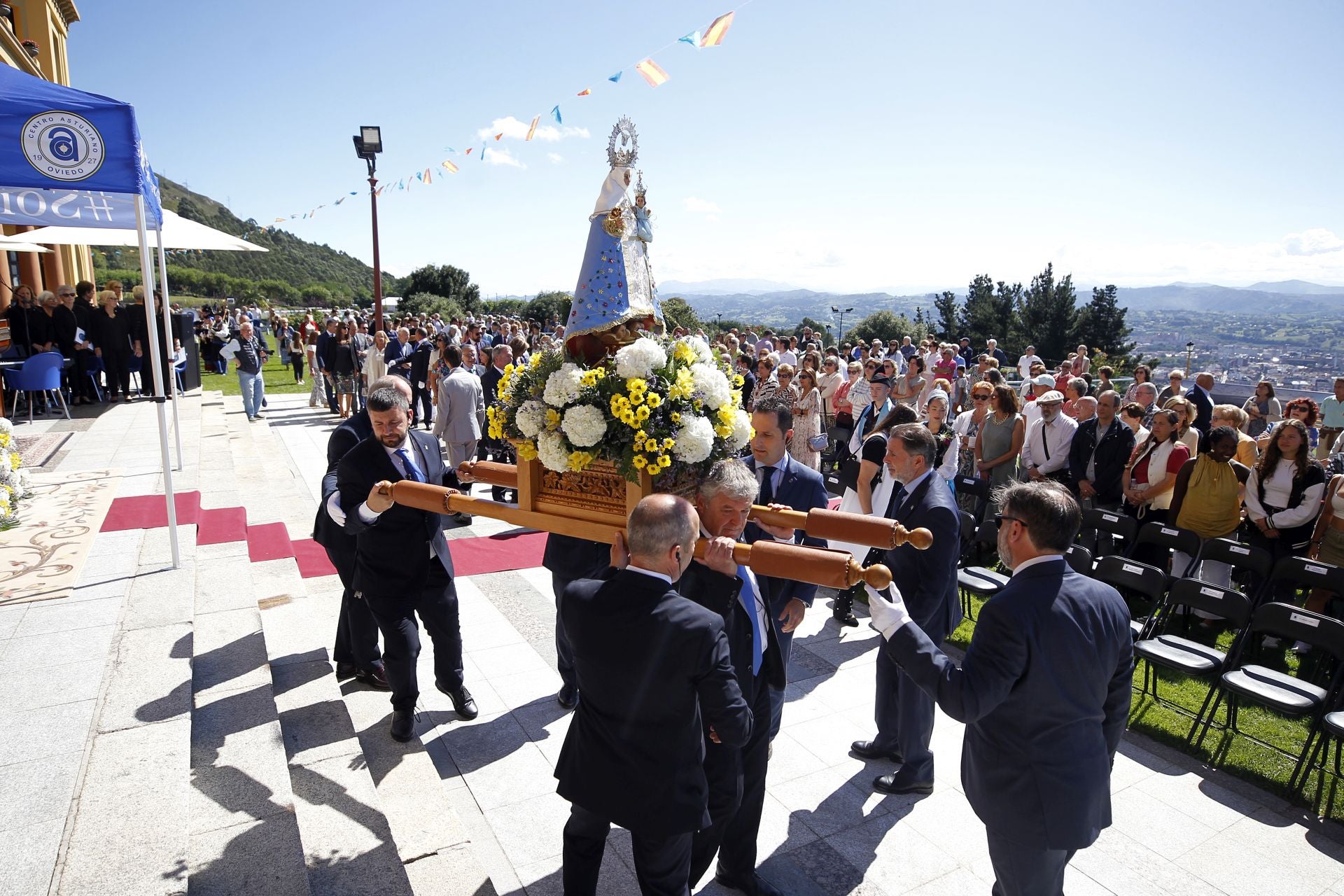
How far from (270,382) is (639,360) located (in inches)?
1016

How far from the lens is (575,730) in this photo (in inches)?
118

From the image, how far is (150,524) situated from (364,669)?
3.24 metres

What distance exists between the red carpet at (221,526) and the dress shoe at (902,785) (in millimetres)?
6133

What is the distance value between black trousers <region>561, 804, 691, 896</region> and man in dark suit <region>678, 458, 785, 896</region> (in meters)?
0.19

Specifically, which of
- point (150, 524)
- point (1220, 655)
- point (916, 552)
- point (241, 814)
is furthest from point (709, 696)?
point (150, 524)

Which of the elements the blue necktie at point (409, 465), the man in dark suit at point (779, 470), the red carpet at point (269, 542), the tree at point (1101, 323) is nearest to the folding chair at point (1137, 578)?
the man in dark suit at point (779, 470)

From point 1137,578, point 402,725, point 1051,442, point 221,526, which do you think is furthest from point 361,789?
point 1051,442

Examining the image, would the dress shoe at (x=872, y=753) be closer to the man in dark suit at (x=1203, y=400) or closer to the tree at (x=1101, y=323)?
the man in dark suit at (x=1203, y=400)

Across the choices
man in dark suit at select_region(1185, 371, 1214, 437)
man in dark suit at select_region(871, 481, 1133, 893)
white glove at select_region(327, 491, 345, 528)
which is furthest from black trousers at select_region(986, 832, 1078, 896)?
man in dark suit at select_region(1185, 371, 1214, 437)

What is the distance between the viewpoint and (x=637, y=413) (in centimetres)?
279

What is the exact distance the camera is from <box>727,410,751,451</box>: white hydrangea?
10.1 feet

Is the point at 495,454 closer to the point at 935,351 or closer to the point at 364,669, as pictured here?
the point at 364,669

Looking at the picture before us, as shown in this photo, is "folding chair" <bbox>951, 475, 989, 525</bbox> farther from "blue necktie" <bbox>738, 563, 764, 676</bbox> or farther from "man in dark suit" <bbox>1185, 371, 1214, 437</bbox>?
"blue necktie" <bbox>738, 563, 764, 676</bbox>

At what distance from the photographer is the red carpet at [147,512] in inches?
272
